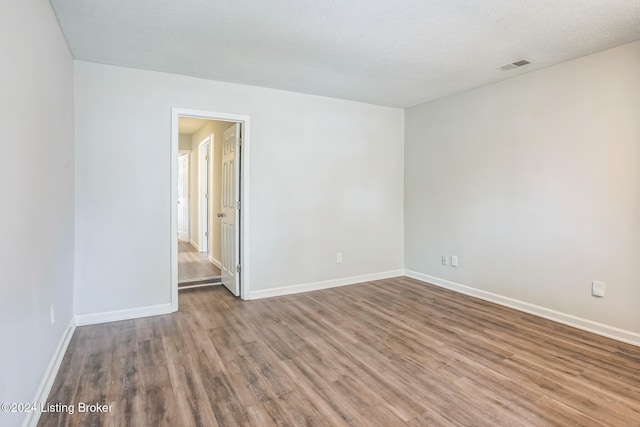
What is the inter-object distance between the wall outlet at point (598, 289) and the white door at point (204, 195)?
5753 millimetres

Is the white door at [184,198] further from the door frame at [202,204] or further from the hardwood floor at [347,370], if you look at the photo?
the hardwood floor at [347,370]

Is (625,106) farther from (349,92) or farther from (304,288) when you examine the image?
(304,288)

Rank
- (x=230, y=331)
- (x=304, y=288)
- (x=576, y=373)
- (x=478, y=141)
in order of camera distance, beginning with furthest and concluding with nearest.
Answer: (x=304, y=288), (x=478, y=141), (x=230, y=331), (x=576, y=373)

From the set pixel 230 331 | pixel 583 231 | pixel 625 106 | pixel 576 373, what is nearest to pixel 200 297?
pixel 230 331

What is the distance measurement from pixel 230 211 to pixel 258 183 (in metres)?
0.64

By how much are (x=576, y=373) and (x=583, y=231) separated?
1.40 metres

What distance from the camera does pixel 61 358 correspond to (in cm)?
253

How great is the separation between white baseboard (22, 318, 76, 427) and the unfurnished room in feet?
0.07

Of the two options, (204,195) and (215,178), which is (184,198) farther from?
(215,178)

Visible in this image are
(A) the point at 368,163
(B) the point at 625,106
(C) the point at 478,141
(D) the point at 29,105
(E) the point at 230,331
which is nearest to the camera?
(D) the point at 29,105

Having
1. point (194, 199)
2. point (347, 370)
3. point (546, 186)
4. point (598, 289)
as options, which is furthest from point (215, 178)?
point (598, 289)

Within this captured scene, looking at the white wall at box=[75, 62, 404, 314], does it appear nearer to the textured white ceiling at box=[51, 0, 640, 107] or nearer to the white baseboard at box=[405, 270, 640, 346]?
the textured white ceiling at box=[51, 0, 640, 107]

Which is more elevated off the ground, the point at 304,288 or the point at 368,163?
the point at 368,163

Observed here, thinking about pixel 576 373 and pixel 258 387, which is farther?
pixel 576 373
